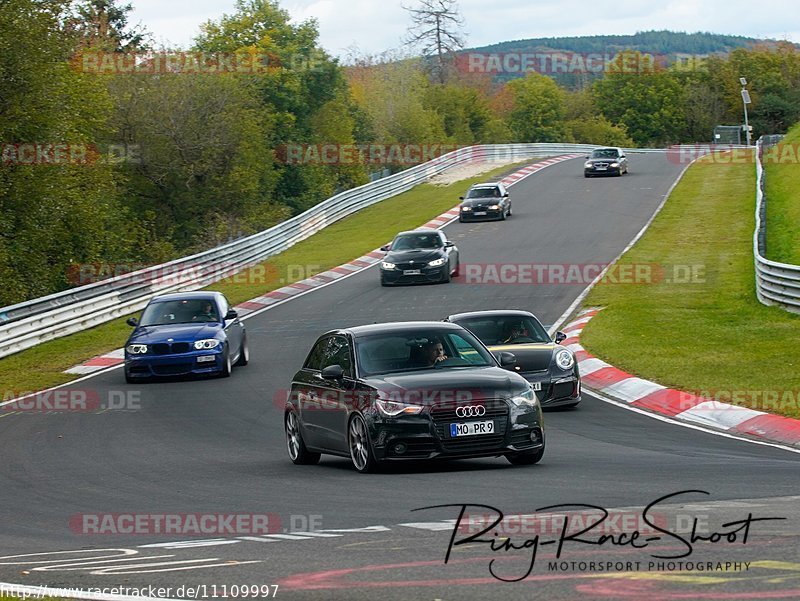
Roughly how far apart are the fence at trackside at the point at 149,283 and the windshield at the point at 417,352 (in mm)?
15277

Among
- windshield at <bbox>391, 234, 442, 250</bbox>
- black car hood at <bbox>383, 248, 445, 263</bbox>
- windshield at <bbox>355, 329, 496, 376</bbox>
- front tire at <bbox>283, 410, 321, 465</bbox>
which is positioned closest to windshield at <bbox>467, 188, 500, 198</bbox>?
windshield at <bbox>391, 234, 442, 250</bbox>

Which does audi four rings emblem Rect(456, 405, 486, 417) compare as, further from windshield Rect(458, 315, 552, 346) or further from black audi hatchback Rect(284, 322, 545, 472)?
windshield Rect(458, 315, 552, 346)

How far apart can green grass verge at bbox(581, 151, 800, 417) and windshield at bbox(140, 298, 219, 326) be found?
689 centimetres

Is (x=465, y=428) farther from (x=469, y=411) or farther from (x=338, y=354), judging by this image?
(x=338, y=354)

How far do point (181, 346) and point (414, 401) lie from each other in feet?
37.2

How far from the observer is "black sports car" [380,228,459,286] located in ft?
113

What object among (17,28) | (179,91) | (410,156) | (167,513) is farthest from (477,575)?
(410,156)

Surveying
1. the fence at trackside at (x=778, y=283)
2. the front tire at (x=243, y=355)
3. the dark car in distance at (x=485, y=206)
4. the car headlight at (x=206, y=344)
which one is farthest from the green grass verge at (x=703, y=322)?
the car headlight at (x=206, y=344)

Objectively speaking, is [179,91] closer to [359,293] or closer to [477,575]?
[359,293]

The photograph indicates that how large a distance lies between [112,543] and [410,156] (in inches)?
3163

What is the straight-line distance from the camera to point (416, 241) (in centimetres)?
3550

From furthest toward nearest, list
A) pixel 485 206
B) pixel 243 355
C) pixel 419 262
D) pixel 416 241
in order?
pixel 485 206, pixel 416 241, pixel 419 262, pixel 243 355

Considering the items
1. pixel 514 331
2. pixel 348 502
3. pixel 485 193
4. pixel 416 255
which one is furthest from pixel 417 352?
pixel 485 193

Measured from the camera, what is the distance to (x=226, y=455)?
1413 cm
